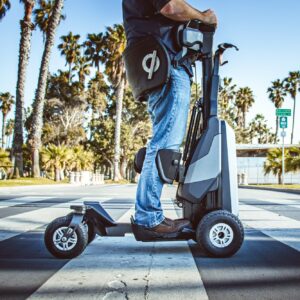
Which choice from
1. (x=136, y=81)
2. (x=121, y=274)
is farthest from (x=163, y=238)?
(x=136, y=81)

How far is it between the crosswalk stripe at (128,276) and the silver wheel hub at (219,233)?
176 mm

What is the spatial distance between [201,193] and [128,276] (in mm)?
780

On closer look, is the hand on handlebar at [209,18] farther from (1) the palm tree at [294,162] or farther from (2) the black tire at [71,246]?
(1) the palm tree at [294,162]

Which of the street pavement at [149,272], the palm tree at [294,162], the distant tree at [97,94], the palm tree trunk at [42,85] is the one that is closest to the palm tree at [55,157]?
the palm tree trunk at [42,85]

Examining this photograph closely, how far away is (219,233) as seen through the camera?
2.38m

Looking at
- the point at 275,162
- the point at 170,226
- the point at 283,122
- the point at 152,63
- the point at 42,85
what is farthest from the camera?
the point at 275,162

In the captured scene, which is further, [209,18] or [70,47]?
[70,47]

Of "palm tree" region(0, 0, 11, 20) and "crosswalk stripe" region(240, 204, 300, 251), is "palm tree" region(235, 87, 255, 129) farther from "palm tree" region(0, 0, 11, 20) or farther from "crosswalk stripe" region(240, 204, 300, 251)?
"crosswalk stripe" region(240, 204, 300, 251)

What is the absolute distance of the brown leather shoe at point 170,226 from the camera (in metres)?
2.44

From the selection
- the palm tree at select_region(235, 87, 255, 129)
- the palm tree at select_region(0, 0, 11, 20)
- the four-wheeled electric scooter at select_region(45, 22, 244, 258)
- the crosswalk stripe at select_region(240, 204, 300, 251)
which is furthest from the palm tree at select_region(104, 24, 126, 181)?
the four-wheeled electric scooter at select_region(45, 22, 244, 258)

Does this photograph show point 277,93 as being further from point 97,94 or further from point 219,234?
point 219,234

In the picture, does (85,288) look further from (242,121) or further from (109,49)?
(242,121)

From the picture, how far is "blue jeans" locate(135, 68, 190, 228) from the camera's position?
2.49 metres

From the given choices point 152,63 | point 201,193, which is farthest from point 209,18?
point 201,193
